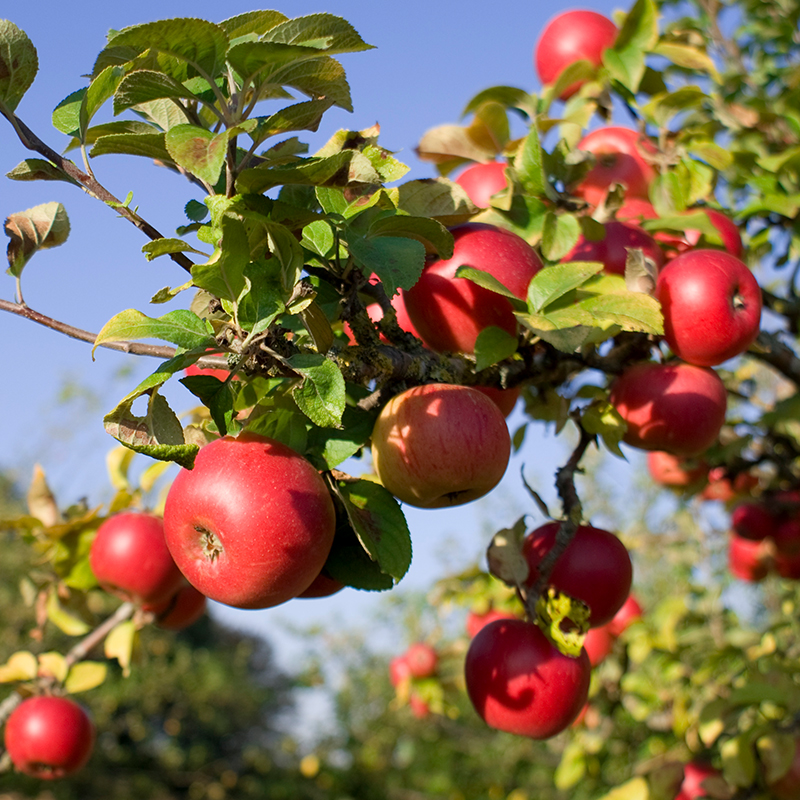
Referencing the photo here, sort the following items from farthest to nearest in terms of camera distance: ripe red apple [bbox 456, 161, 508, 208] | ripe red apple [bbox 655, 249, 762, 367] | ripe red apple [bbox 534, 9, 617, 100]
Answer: ripe red apple [bbox 534, 9, 617, 100] < ripe red apple [bbox 456, 161, 508, 208] < ripe red apple [bbox 655, 249, 762, 367]

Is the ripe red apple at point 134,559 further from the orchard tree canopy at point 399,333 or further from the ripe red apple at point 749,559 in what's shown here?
the ripe red apple at point 749,559

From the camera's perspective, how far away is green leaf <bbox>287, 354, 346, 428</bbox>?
712 millimetres

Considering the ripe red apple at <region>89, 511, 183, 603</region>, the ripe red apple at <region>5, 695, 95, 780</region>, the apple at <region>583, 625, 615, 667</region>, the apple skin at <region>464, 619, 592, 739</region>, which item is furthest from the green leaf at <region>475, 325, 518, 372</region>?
the ripe red apple at <region>5, 695, 95, 780</region>

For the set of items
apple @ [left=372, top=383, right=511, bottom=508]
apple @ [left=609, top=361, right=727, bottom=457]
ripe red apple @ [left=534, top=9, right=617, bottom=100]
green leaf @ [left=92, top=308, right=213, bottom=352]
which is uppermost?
ripe red apple @ [left=534, top=9, right=617, bottom=100]

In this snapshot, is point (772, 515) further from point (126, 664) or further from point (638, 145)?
point (126, 664)

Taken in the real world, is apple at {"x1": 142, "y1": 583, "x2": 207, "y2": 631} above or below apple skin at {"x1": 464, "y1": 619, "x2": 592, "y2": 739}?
below

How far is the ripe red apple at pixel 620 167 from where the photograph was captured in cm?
143

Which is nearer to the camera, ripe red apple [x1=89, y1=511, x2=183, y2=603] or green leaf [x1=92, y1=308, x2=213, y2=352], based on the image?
green leaf [x1=92, y1=308, x2=213, y2=352]

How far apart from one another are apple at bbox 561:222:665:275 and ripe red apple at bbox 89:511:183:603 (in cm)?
91

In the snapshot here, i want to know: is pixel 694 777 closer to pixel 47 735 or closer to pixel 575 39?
pixel 47 735

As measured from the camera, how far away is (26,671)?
1629mm

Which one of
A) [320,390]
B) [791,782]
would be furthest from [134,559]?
[791,782]

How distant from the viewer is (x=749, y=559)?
2520 millimetres

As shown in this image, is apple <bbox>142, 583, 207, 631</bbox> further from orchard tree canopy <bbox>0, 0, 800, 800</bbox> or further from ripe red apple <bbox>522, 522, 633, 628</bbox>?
ripe red apple <bbox>522, 522, 633, 628</bbox>
